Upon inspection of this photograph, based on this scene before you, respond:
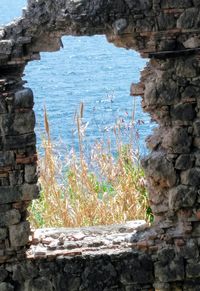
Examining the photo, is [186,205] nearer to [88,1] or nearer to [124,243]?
[124,243]

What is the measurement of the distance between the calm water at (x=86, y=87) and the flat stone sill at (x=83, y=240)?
2326 mm

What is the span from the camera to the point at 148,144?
6.82 m

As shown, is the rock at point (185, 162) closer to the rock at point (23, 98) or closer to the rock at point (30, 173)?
the rock at point (30, 173)

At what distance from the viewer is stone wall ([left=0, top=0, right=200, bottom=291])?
643cm

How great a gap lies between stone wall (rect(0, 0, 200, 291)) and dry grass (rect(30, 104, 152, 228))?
1.77 metres

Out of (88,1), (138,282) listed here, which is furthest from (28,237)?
(88,1)

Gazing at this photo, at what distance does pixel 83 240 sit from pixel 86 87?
380 inches

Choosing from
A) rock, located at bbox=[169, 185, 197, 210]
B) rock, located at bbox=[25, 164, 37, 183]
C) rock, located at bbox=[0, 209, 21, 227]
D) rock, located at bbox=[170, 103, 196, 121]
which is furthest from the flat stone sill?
rock, located at bbox=[170, 103, 196, 121]

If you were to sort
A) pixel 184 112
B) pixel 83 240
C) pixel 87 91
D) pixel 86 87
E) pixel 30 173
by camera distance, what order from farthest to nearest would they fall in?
pixel 86 87
pixel 87 91
pixel 83 240
pixel 30 173
pixel 184 112

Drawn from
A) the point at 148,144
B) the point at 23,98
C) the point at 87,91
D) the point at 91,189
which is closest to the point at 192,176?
the point at 148,144

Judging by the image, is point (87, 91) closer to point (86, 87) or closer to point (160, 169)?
point (86, 87)

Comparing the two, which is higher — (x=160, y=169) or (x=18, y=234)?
(x=160, y=169)

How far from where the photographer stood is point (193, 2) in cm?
634

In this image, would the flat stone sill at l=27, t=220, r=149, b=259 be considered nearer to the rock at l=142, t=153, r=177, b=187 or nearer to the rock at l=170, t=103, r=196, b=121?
the rock at l=142, t=153, r=177, b=187
